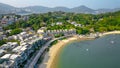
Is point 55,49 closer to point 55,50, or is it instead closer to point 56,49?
point 56,49

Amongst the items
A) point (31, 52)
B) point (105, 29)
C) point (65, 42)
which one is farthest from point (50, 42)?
point (105, 29)

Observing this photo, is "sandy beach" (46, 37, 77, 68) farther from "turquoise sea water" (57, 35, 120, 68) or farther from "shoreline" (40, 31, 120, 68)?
"turquoise sea water" (57, 35, 120, 68)

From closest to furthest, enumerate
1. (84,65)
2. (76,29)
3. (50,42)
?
(84,65) → (50,42) → (76,29)

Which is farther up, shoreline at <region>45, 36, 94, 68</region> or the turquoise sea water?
shoreline at <region>45, 36, 94, 68</region>

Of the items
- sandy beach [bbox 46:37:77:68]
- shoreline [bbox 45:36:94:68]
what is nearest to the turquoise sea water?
shoreline [bbox 45:36:94:68]

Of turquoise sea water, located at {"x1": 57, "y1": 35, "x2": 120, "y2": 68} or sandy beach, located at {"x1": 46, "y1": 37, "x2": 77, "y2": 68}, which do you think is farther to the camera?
sandy beach, located at {"x1": 46, "y1": 37, "x2": 77, "y2": 68}

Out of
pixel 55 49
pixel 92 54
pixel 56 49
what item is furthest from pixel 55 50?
pixel 92 54

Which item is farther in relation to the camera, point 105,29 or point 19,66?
point 105,29

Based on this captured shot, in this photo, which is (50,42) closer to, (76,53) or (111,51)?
(76,53)

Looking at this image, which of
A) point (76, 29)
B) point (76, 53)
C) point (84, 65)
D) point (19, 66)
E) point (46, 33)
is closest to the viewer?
point (19, 66)
